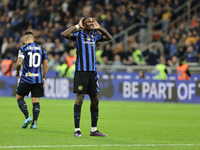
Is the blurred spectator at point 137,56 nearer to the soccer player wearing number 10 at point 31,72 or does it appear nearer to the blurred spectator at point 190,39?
the blurred spectator at point 190,39

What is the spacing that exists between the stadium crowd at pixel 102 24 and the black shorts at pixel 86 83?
44.2 ft

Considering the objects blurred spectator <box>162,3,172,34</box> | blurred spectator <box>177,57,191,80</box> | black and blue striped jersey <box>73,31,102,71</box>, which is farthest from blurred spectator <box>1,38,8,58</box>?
black and blue striped jersey <box>73,31,102,71</box>

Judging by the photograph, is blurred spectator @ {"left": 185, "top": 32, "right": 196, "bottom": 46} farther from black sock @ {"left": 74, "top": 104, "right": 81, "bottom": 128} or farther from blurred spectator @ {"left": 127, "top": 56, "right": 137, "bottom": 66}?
black sock @ {"left": 74, "top": 104, "right": 81, "bottom": 128}

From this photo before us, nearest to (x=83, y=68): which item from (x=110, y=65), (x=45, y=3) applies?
(x=110, y=65)

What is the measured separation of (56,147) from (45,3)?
85.7 feet

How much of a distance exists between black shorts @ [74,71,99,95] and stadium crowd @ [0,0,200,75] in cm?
1347

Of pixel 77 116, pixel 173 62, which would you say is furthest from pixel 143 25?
pixel 77 116

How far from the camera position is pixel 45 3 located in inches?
1287

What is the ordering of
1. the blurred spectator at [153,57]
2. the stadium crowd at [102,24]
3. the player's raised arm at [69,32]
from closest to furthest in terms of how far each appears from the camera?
the player's raised arm at [69,32]
the blurred spectator at [153,57]
the stadium crowd at [102,24]

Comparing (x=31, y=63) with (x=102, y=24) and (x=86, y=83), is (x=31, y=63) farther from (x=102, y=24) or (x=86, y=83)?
(x=102, y=24)

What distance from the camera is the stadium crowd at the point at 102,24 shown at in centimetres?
2452

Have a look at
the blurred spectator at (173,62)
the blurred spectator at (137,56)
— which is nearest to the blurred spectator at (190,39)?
the blurred spectator at (173,62)

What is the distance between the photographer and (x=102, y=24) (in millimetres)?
27484

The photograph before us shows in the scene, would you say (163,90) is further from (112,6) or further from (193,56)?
(112,6)
